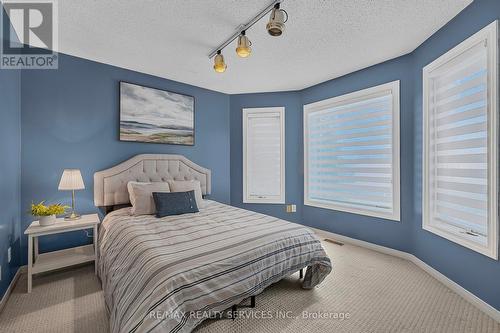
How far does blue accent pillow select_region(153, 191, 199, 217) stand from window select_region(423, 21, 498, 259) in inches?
111

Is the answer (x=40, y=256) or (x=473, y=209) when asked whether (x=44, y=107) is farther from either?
(x=473, y=209)

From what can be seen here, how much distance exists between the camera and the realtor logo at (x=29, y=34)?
2.04m

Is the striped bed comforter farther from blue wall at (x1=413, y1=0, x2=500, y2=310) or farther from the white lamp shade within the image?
blue wall at (x1=413, y1=0, x2=500, y2=310)

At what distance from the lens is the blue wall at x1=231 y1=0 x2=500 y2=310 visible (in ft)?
6.54

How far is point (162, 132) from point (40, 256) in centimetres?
210

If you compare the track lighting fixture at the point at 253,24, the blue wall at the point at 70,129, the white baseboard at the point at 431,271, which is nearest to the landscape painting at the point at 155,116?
the blue wall at the point at 70,129

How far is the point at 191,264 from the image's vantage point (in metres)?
1.47

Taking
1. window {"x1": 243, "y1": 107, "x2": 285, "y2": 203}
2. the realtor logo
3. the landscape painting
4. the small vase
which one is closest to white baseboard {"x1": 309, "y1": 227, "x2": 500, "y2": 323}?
window {"x1": 243, "y1": 107, "x2": 285, "y2": 203}

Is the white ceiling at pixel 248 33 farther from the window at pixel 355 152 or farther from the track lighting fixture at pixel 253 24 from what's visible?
the window at pixel 355 152

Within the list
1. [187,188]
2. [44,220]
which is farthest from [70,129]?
[187,188]

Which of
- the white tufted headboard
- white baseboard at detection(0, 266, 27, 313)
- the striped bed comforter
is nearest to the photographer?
the striped bed comforter

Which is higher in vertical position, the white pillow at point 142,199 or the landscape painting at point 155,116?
the landscape painting at point 155,116

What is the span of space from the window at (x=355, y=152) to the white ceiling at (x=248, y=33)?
576 millimetres

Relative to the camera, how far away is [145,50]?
273 centimetres
